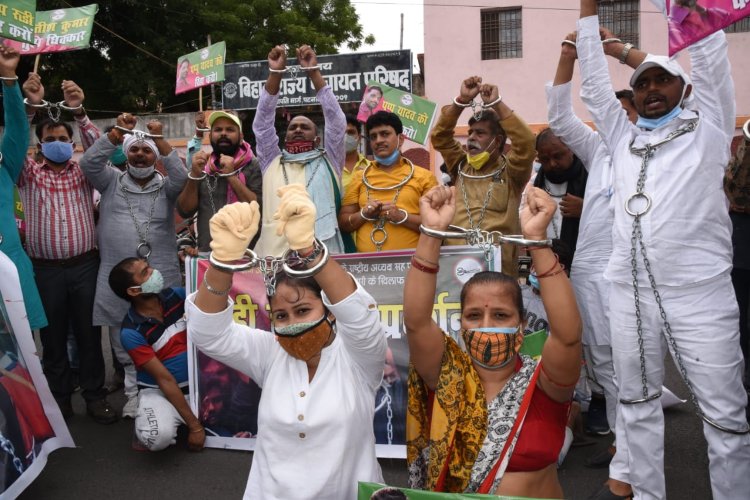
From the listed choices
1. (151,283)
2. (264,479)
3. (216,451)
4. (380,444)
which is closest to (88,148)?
(151,283)

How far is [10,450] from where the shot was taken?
3152 millimetres

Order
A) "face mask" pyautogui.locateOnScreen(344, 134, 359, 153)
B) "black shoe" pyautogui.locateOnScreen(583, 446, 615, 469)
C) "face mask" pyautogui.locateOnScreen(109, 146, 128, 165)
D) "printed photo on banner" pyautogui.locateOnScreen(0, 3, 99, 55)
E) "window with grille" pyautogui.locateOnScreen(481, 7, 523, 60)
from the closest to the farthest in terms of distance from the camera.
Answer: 1. "black shoe" pyautogui.locateOnScreen(583, 446, 615, 469)
2. "face mask" pyautogui.locateOnScreen(109, 146, 128, 165)
3. "face mask" pyautogui.locateOnScreen(344, 134, 359, 153)
4. "printed photo on banner" pyautogui.locateOnScreen(0, 3, 99, 55)
5. "window with grille" pyautogui.locateOnScreen(481, 7, 523, 60)

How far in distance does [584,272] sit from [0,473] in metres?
3.12

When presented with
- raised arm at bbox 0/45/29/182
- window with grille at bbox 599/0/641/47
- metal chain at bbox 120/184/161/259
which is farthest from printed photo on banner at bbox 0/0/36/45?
window with grille at bbox 599/0/641/47

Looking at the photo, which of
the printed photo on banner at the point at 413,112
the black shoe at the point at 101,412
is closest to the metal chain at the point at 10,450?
the black shoe at the point at 101,412

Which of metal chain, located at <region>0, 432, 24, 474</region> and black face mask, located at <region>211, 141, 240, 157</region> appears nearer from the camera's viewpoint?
metal chain, located at <region>0, 432, 24, 474</region>

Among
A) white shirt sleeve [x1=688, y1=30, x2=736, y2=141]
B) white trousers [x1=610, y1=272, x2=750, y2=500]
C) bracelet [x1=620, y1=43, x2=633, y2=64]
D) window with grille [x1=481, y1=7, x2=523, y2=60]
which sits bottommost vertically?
white trousers [x1=610, y1=272, x2=750, y2=500]

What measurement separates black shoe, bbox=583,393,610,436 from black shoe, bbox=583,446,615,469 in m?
0.39

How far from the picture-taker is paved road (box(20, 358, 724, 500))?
11.8ft

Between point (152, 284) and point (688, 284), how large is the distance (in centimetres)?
301

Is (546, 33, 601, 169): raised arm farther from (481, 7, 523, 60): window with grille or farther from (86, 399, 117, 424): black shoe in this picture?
(481, 7, 523, 60): window with grille

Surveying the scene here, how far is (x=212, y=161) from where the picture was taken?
467 cm

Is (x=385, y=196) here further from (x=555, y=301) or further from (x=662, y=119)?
(x=555, y=301)

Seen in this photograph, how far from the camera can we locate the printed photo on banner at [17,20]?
4.65 m
